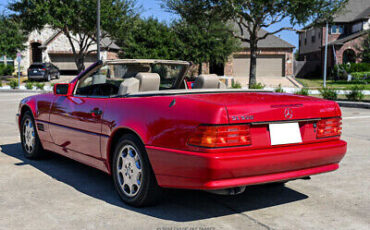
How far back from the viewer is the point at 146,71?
5.39m

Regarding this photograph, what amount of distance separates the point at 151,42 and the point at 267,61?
586 inches

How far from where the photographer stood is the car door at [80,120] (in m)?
4.55

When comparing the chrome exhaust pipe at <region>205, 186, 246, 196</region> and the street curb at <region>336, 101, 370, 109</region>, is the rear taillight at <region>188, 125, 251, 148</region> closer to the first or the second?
the chrome exhaust pipe at <region>205, 186, 246, 196</region>

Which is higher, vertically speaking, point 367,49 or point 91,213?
point 367,49

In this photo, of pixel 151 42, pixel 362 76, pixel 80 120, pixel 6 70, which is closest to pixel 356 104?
pixel 80 120

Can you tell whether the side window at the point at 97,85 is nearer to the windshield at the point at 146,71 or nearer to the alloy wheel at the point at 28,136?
the windshield at the point at 146,71

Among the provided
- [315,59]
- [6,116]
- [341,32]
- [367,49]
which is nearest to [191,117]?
[6,116]

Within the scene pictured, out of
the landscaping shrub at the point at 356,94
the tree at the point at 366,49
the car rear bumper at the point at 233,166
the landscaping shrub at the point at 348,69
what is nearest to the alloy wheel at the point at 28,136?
the car rear bumper at the point at 233,166

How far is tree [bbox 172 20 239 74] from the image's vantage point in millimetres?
39188

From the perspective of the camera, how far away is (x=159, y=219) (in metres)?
3.77

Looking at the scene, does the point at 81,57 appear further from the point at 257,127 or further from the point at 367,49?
the point at 257,127

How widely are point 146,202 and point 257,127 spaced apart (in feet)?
4.17

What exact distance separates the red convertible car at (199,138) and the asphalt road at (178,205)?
0.30 meters

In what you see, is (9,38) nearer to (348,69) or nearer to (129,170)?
(348,69)
